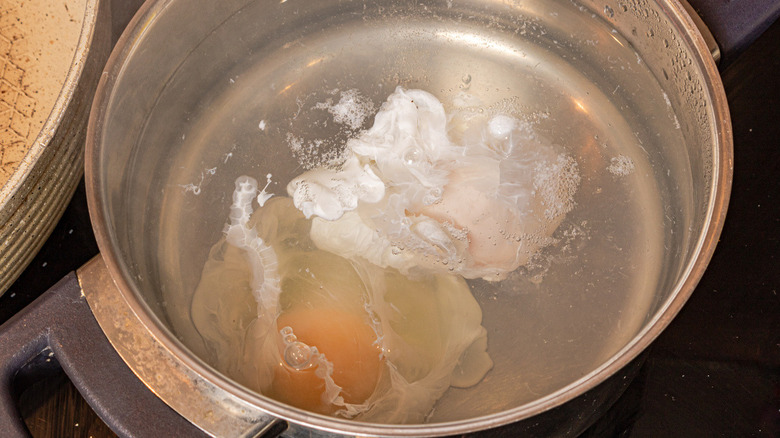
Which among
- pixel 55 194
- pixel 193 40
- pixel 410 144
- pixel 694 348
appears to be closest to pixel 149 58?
pixel 193 40

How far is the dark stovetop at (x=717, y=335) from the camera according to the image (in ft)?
2.26

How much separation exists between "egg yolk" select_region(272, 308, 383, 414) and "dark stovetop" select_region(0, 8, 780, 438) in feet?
0.73

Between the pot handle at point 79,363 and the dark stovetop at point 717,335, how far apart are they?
165 millimetres

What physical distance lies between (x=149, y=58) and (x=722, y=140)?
1.91ft

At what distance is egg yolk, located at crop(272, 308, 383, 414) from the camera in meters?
0.60

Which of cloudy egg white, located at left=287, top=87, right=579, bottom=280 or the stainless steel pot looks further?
cloudy egg white, located at left=287, top=87, right=579, bottom=280

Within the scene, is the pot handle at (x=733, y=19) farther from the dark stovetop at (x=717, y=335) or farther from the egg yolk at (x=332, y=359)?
the egg yolk at (x=332, y=359)

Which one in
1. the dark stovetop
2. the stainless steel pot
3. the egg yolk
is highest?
the stainless steel pot

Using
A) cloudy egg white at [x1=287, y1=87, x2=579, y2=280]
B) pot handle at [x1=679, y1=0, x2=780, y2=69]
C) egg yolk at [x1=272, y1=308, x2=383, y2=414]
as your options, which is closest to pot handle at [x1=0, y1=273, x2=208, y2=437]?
egg yolk at [x1=272, y1=308, x2=383, y2=414]

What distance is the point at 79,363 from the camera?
0.53 m

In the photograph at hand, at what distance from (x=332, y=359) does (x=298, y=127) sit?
293mm

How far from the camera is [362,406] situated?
603 millimetres

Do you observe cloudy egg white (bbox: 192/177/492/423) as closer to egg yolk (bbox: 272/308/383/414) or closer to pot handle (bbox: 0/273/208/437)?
egg yolk (bbox: 272/308/383/414)

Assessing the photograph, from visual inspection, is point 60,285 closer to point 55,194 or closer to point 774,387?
point 55,194
